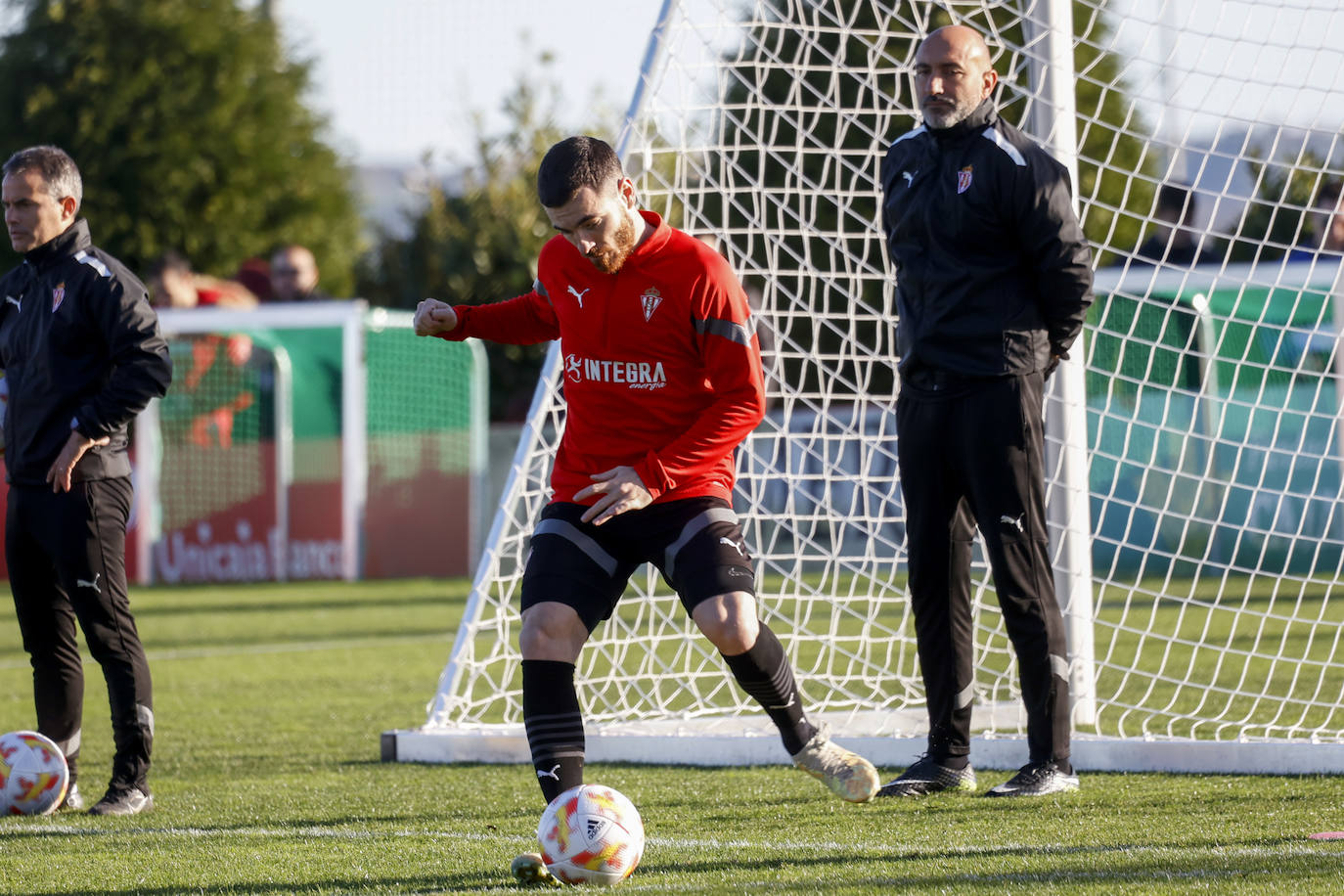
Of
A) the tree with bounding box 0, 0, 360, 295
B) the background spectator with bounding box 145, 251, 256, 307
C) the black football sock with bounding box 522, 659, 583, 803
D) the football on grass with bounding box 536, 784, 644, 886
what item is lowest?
the football on grass with bounding box 536, 784, 644, 886

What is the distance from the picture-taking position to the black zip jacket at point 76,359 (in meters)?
5.18

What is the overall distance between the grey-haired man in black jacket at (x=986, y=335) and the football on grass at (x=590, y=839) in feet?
4.77

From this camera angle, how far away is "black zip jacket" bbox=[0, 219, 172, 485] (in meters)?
5.18

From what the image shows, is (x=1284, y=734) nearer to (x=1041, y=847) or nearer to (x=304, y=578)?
(x=1041, y=847)

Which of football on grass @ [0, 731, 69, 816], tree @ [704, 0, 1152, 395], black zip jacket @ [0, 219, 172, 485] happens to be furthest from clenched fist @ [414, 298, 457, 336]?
tree @ [704, 0, 1152, 395]

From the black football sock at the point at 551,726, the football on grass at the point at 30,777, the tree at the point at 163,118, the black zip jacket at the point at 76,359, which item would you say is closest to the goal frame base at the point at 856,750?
the football on grass at the point at 30,777

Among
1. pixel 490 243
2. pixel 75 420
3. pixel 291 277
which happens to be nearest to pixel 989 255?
pixel 75 420

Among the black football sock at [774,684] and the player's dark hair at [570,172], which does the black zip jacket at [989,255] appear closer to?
the black football sock at [774,684]

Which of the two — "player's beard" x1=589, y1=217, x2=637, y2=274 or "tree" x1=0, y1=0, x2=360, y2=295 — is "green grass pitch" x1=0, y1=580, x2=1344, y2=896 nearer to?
"player's beard" x1=589, y1=217, x2=637, y2=274

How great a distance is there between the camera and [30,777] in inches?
205

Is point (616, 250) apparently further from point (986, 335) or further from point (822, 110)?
point (822, 110)

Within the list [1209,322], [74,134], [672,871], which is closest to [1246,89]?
[1209,322]

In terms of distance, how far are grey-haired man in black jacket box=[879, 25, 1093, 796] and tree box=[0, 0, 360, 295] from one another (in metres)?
17.5

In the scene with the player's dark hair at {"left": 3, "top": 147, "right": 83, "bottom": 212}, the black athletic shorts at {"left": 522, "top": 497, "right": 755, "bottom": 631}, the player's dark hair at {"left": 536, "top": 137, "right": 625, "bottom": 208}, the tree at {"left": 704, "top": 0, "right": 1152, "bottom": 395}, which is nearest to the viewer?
the player's dark hair at {"left": 536, "top": 137, "right": 625, "bottom": 208}
